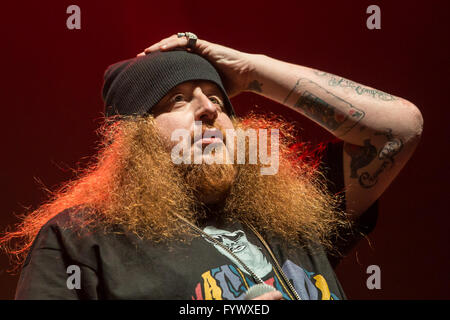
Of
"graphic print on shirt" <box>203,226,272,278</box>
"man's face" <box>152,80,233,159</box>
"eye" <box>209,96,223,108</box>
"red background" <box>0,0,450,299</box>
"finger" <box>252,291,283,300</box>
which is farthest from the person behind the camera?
"red background" <box>0,0,450,299</box>

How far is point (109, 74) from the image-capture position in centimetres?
143

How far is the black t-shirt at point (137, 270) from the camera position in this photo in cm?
96

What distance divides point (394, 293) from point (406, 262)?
0.13m

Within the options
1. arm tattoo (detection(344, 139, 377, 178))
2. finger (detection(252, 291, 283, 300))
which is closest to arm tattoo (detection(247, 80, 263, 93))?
arm tattoo (detection(344, 139, 377, 178))

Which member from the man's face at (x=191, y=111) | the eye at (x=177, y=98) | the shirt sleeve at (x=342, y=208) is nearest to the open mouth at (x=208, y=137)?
the man's face at (x=191, y=111)

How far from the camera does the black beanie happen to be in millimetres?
1274

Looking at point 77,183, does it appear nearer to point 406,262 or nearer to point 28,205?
point 28,205

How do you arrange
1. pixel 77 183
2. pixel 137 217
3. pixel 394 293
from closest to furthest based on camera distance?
pixel 137 217
pixel 77 183
pixel 394 293

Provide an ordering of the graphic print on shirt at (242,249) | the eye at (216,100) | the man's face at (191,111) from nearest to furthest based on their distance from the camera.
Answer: the graphic print on shirt at (242,249)
the man's face at (191,111)
the eye at (216,100)

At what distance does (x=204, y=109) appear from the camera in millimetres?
1229

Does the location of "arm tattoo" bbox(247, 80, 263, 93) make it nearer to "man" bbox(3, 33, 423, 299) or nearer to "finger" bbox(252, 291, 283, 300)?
"man" bbox(3, 33, 423, 299)

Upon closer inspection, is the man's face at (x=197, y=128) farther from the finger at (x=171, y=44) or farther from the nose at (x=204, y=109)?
the finger at (x=171, y=44)

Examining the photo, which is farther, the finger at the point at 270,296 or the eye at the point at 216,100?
the eye at the point at 216,100
